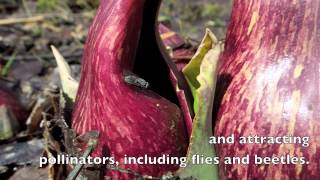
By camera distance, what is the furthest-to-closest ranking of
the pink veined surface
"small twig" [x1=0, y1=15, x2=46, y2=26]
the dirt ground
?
1. "small twig" [x1=0, y1=15, x2=46, y2=26]
2. the dirt ground
3. the pink veined surface

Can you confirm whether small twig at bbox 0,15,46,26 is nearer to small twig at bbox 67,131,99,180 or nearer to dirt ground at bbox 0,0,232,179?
dirt ground at bbox 0,0,232,179

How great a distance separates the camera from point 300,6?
2.98ft

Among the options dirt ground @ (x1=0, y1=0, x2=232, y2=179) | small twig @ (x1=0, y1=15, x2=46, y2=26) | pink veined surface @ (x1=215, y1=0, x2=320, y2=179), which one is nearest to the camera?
pink veined surface @ (x1=215, y1=0, x2=320, y2=179)

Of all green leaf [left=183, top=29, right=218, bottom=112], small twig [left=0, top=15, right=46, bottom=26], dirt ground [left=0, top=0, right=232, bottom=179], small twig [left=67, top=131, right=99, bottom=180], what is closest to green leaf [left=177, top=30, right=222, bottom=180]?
green leaf [left=183, top=29, right=218, bottom=112]

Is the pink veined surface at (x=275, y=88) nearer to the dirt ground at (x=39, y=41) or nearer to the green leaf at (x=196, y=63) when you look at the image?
the green leaf at (x=196, y=63)

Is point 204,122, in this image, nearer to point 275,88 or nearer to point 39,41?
point 275,88

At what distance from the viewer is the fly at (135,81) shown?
0.94 m

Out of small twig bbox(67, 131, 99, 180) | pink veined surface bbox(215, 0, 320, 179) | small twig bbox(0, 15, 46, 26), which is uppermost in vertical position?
small twig bbox(0, 15, 46, 26)

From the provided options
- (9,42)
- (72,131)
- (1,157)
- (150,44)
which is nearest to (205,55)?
(150,44)

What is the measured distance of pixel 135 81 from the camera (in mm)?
950

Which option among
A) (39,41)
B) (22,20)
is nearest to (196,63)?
(39,41)

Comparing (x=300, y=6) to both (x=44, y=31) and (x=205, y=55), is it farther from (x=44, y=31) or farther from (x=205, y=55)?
(x=44, y=31)

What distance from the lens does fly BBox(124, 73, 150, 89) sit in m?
0.94

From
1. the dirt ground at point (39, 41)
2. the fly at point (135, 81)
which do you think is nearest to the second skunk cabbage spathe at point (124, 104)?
the fly at point (135, 81)
